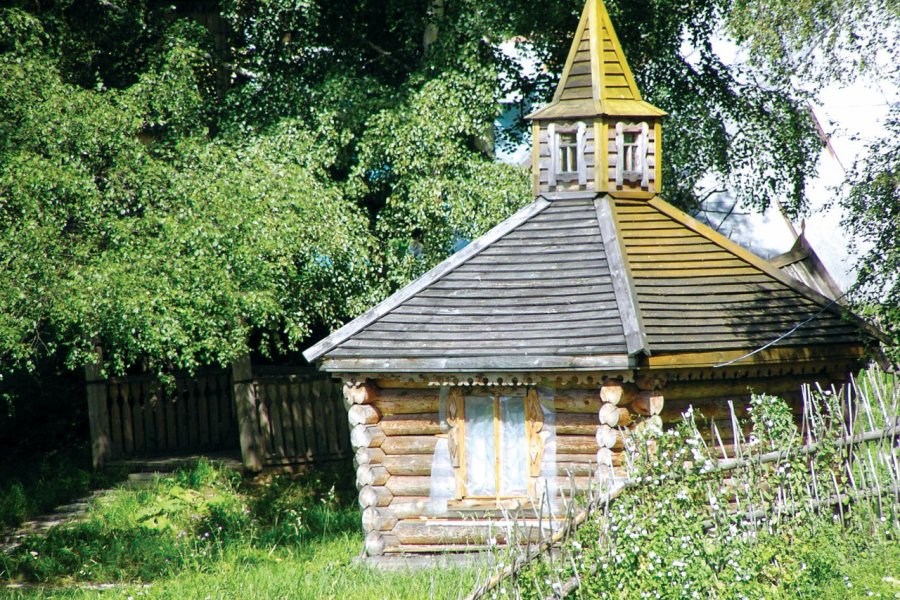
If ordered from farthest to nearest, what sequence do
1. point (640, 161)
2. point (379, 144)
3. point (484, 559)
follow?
point (379, 144) < point (640, 161) < point (484, 559)

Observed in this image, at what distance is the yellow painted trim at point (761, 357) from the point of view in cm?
1155

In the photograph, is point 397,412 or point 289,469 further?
point 289,469

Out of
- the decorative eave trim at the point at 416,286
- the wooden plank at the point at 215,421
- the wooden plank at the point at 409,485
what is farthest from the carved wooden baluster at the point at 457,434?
the wooden plank at the point at 215,421

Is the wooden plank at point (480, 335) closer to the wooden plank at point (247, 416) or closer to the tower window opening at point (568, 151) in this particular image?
the tower window opening at point (568, 151)

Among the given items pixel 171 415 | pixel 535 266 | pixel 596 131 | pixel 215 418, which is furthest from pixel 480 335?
pixel 215 418

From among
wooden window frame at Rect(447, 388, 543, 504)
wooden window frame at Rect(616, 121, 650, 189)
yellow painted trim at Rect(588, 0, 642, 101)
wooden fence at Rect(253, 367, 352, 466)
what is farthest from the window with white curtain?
wooden fence at Rect(253, 367, 352, 466)

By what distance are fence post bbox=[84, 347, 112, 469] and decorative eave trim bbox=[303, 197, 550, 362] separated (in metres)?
6.73

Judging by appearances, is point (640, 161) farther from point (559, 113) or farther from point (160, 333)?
point (160, 333)

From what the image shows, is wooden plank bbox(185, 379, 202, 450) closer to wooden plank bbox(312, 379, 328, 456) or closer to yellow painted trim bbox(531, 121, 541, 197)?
wooden plank bbox(312, 379, 328, 456)

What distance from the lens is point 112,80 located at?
18.4 meters

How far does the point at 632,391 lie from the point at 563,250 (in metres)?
2.22

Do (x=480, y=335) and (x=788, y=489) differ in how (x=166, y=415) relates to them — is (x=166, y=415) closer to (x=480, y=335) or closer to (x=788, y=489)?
(x=480, y=335)

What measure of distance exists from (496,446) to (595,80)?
4.98 meters

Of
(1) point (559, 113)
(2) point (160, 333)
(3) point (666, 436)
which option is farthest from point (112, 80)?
(3) point (666, 436)
